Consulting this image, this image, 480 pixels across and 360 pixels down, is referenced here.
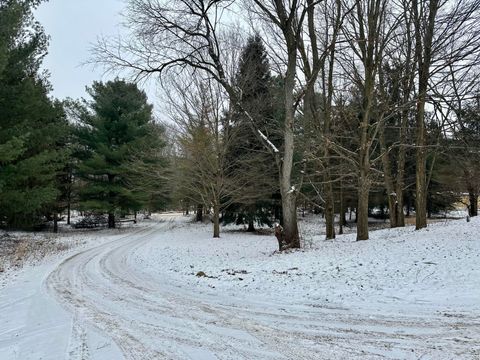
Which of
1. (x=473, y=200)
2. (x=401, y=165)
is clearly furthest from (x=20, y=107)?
(x=473, y=200)

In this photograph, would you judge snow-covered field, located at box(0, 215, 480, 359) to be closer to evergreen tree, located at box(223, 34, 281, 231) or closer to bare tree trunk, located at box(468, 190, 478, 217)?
evergreen tree, located at box(223, 34, 281, 231)

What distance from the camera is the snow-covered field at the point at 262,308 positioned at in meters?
4.33

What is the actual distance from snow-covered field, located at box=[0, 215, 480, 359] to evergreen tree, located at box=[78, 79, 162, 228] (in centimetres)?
1856

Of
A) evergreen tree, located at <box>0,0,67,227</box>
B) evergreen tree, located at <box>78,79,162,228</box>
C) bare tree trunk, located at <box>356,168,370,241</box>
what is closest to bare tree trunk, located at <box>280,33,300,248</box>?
bare tree trunk, located at <box>356,168,370,241</box>

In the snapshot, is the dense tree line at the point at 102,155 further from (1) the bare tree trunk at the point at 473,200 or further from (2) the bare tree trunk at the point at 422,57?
(1) the bare tree trunk at the point at 473,200

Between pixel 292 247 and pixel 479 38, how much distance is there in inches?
398

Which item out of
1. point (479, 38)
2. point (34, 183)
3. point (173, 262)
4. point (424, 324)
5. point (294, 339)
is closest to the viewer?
point (294, 339)

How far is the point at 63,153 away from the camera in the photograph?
65.4 ft

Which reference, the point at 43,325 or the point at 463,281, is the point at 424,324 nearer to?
the point at 463,281

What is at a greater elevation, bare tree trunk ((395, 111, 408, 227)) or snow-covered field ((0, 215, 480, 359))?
bare tree trunk ((395, 111, 408, 227))

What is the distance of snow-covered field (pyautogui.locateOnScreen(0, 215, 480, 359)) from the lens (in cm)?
433

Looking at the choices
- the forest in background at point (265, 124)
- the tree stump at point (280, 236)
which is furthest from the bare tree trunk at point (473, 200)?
the tree stump at point (280, 236)

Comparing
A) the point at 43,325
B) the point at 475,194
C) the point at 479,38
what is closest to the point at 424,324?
the point at 43,325

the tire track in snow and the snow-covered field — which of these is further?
the snow-covered field
